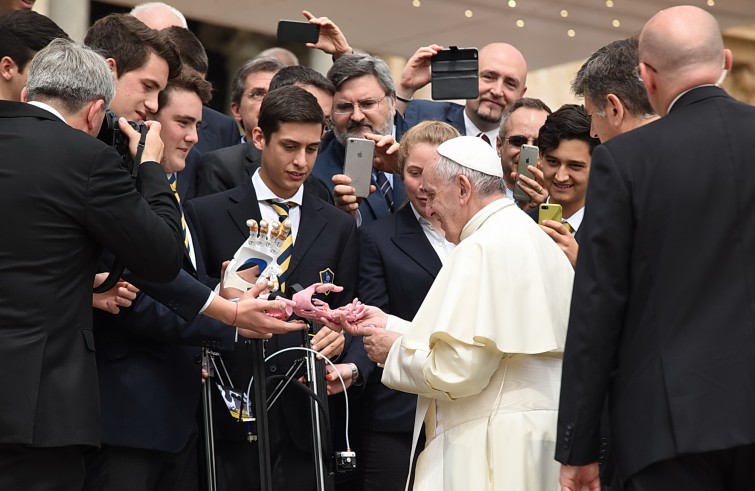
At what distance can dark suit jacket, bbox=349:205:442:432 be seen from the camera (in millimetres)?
5445

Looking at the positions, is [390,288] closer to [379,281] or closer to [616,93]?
[379,281]

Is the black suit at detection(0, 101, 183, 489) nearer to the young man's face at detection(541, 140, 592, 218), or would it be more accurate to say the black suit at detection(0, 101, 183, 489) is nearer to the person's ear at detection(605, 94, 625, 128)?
the person's ear at detection(605, 94, 625, 128)

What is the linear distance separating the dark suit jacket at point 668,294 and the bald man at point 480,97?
322cm

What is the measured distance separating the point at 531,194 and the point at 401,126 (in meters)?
1.17

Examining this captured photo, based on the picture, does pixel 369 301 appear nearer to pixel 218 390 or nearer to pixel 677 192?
pixel 218 390

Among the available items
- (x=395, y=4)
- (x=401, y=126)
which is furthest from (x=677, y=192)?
(x=395, y=4)

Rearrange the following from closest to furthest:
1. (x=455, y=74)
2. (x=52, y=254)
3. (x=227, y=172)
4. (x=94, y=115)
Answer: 1. (x=52, y=254)
2. (x=94, y=115)
3. (x=227, y=172)
4. (x=455, y=74)

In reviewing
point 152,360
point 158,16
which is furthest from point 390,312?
point 158,16

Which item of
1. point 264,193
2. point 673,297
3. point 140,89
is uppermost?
point 140,89

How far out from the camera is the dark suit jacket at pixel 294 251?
5.14 m

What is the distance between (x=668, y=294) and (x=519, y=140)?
9.05ft

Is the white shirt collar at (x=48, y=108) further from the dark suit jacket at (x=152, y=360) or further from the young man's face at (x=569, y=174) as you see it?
the young man's face at (x=569, y=174)

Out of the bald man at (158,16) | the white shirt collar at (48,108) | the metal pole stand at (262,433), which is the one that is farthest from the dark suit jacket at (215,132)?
the white shirt collar at (48,108)

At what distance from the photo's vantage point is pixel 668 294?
139 inches
